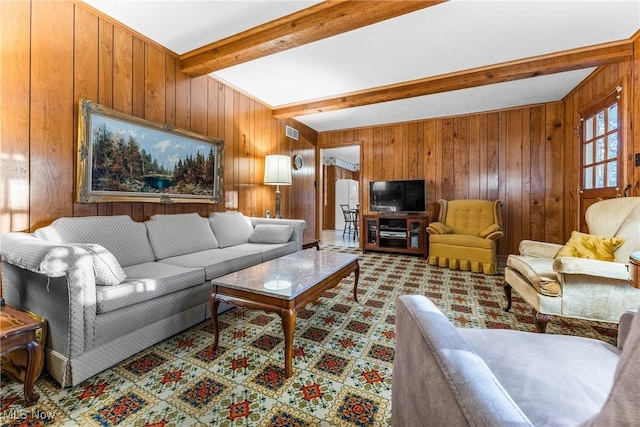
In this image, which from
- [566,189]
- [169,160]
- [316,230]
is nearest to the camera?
[169,160]

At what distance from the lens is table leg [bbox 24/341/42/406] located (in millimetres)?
1253

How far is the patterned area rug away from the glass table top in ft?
1.44

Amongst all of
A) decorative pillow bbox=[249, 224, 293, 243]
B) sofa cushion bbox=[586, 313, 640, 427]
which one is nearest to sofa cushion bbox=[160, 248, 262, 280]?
decorative pillow bbox=[249, 224, 293, 243]

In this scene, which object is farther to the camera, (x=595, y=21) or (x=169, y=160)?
(x=169, y=160)

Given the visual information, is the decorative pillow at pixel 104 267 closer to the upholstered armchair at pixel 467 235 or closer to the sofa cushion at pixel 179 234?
the sofa cushion at pixel 179 234

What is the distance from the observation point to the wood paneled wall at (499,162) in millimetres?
4109

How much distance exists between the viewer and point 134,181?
8.18 ft

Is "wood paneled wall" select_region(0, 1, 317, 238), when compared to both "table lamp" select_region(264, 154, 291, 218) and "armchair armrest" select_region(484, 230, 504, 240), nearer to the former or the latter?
"table lamp" select_region(264, 154, 291, 218)

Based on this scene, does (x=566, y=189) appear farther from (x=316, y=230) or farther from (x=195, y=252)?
(x=195, y=252)

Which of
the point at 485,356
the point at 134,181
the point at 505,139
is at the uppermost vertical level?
the point at 505,139

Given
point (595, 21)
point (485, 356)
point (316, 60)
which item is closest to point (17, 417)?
point (485, 356)

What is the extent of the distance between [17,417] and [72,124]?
191 cm

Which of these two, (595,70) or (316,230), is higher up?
(595,70)

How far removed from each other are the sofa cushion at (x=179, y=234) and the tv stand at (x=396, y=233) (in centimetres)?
292
